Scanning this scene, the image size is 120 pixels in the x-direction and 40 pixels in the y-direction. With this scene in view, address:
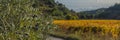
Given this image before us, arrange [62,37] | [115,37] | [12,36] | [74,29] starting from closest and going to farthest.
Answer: [12,36]
[115,37]
[62,37]
[74,29]

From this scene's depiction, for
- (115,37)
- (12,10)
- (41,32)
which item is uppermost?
(12,10)

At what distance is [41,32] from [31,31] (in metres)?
0.20

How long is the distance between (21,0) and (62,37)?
17.5m

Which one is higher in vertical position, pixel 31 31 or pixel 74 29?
pixel 31 31

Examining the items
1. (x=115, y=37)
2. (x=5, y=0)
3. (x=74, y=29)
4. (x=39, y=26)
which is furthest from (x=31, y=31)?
(x=74, y=29)

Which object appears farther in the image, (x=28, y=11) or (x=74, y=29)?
(x=74, y=29)

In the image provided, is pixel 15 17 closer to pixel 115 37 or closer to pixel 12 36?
pixel 12 36

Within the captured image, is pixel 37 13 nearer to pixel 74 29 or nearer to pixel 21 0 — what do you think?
pixel 21 0

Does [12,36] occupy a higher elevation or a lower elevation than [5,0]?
lower

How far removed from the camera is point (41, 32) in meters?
6.21

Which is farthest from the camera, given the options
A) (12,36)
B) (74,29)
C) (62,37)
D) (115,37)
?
(74,29)

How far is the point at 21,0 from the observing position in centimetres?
609

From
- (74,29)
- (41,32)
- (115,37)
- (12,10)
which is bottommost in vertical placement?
(74,29)

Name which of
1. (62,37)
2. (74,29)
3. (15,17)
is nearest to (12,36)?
(15,17)
